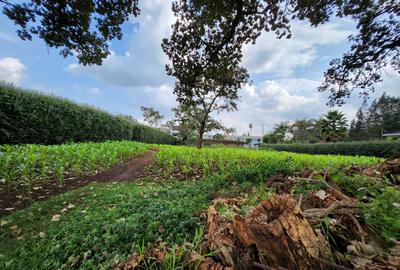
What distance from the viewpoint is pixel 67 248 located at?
209 centimetres

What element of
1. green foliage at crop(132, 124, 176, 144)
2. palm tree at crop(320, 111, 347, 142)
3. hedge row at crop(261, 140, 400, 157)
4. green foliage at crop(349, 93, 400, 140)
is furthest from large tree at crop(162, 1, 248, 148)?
green foliage at crop(349, 93, 400, 140)

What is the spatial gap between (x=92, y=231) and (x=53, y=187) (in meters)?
3.49

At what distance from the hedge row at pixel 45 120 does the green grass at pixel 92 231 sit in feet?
20.2

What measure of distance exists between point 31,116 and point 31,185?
5.04 meters

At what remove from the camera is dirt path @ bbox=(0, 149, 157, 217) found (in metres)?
3.92

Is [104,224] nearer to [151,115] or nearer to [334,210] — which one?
[334,210]

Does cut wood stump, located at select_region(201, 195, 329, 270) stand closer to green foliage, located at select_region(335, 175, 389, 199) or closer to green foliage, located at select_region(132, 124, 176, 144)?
green foliage, located at select_region(335, 175, 389, 199)

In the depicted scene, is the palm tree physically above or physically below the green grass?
above

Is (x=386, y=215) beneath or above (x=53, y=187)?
above

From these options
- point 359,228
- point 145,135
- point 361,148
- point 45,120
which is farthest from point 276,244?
point 145,135

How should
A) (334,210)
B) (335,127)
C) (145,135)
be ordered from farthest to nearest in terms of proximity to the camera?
(335,127) < (145,135) < (334,210)

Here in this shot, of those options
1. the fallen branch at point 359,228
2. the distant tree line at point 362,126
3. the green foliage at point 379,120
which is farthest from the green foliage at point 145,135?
the green foliage at point 379,120

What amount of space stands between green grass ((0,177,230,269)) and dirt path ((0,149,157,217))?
0.84 m

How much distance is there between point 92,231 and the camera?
7.42 feet
